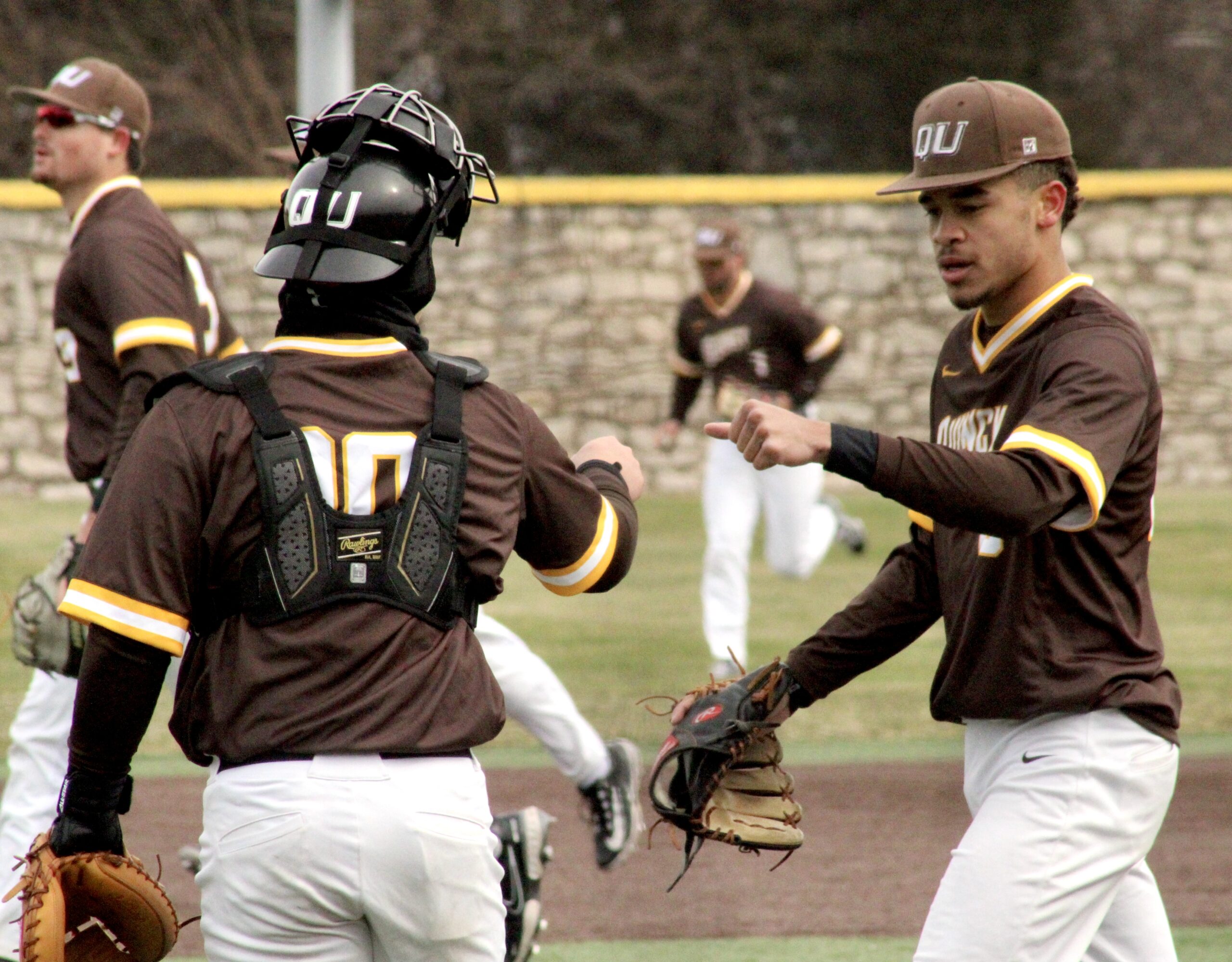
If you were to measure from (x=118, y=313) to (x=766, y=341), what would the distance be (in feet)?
16.7

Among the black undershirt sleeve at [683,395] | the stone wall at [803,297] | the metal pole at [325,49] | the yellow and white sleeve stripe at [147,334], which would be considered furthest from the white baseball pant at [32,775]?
the stone wall at [803,297]

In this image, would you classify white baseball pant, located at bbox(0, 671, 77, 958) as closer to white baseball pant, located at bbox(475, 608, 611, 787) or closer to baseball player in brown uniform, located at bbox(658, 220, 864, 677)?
white baseball pant, located at bbox(475, 608, 611, 787)

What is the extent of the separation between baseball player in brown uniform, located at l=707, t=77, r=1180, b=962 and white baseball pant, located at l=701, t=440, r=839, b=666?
4.93m

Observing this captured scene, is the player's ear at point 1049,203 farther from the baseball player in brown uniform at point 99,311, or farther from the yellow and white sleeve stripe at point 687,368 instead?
the yellow and white sleeve stripe at point 687,368

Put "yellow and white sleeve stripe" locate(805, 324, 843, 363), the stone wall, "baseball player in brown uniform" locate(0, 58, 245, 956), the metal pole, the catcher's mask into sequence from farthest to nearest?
the stone wall < "yellow and white sleeve stripe" locate(805, 324, 843, 363) < the metal pole < "baseball player in brown uniform" locate(0, 58, 245, 956) < the catcher's mask

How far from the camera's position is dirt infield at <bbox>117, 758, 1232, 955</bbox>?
4996 millimetres

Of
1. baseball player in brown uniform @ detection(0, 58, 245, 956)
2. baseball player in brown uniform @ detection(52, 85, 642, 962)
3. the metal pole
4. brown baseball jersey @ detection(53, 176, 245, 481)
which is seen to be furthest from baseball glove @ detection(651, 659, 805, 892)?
the metal pole

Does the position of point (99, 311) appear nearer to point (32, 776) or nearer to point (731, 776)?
point (32, 776)

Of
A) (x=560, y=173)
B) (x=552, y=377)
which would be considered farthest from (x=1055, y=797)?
(x=560, y=173)

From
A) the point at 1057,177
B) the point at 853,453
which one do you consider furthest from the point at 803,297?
the point at 853,453

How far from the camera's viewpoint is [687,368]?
32.1 ft

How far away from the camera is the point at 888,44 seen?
912 inches

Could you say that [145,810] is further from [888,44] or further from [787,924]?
[888,44]

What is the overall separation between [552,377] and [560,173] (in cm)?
750
